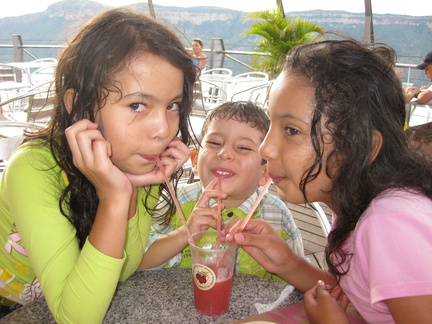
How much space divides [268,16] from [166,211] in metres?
6.76

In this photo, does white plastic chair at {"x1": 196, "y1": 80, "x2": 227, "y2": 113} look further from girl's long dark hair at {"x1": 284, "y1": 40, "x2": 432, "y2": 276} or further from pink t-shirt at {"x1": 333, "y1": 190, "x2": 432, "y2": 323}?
pink t-shirt at {"x1": 333, "y1": 190, "x2": 432, "y2": 323}

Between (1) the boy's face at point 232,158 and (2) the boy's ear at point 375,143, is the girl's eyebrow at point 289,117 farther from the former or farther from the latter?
(1) the boy's face at point 232,158

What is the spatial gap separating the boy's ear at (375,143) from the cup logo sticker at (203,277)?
504mm

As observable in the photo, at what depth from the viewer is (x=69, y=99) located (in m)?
1.06

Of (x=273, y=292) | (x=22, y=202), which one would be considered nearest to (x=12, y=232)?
(x=22, y=202)

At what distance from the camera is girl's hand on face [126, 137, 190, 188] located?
3.54 feet

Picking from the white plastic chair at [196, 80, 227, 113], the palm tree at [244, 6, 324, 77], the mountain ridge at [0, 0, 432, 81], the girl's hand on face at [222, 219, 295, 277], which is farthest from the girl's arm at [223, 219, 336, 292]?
the palm tree at [244, 6, 324, 77]

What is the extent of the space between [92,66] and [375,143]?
0.75 meters

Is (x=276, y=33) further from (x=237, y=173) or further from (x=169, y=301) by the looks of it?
(x=169, y=301)

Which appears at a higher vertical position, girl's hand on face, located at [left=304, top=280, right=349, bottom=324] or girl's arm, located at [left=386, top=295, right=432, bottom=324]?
girl's arm, located at [left=386, top=295, right=432, bottom=324]

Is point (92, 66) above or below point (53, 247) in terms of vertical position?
above

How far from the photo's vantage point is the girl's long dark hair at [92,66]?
3.22ft

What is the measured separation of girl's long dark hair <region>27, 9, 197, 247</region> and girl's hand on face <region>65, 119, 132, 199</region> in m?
0.10

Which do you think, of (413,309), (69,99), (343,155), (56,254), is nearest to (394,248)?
(413,309)
